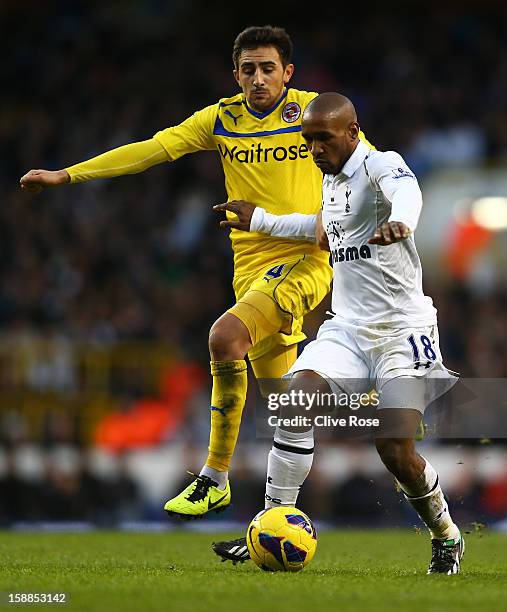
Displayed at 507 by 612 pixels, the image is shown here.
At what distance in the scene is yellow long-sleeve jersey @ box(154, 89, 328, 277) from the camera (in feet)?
25.7

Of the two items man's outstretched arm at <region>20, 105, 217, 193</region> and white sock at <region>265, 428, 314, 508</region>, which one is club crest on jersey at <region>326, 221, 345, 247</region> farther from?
man's outstretched arm at <region>20, 105, 217, 193</region>

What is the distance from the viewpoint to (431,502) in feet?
22.0

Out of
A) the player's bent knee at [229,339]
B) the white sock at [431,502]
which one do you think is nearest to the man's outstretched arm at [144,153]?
the player's bent knee at [229,339]

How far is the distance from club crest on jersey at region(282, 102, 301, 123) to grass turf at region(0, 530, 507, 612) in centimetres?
264

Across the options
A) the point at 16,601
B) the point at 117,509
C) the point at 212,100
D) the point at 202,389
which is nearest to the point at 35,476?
the point at 117,509

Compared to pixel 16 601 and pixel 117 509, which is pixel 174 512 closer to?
pixel 16 601

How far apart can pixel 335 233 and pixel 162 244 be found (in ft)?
37.4

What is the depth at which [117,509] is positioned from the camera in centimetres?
1441

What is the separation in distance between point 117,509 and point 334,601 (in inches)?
363

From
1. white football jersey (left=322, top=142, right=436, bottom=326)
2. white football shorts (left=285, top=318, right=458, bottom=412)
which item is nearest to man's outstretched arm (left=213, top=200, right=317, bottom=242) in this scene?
white football jersey (left=322, top=142, right=436, bottom=326)

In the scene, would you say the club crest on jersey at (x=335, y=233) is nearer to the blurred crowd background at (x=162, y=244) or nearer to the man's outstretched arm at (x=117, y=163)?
the man's outstretched arm at (x=117, y=163)

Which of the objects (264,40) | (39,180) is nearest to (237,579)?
(39,180)

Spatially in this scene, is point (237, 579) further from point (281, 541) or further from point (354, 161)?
point (354, 161)

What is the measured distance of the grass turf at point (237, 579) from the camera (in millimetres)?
5367
